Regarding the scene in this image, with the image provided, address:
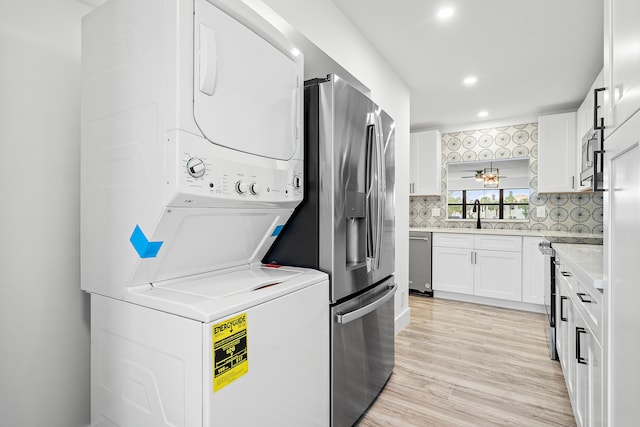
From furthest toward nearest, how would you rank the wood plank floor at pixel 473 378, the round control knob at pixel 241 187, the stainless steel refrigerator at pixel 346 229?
the wood plank floor at pixel 473 378, the stainless steel refrigerator at pixel 346 229, the round control knob at pixel 241 187

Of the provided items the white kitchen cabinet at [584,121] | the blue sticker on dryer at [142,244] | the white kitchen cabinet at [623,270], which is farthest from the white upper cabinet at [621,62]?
the white kitchen cabinet at [584,121]

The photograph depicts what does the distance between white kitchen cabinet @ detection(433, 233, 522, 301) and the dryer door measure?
3582 mm

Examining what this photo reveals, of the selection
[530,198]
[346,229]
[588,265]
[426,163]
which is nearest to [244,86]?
[346,229]

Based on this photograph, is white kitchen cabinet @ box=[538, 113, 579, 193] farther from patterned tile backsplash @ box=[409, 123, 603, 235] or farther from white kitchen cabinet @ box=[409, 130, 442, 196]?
white kitchen cabinet @ box=[409, 130, 442, 196]

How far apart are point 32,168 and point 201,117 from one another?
0.66 metres

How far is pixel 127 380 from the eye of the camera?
1107mm

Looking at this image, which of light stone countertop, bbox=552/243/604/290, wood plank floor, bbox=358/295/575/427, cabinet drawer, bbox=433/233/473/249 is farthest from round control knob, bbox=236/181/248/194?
cabinet drawer, bbox=433/233/473/249

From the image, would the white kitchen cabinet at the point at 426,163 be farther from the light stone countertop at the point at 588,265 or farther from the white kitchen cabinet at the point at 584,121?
the light stone countertop at the point at 588,265

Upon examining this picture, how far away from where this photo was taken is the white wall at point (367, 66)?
194cm

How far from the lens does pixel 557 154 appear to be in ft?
13.5

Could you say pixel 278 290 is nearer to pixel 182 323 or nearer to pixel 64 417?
pixel 182 323

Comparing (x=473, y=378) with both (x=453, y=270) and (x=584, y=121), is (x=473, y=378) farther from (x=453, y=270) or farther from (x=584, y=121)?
(x=584, y=121)

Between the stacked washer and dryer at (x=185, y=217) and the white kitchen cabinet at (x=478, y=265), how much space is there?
139 inches

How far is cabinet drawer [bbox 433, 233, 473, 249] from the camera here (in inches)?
172
